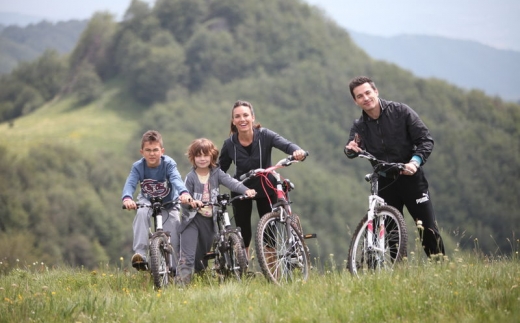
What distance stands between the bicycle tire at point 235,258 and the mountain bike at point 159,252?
0.56 metres

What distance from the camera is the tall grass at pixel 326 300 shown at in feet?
16.7

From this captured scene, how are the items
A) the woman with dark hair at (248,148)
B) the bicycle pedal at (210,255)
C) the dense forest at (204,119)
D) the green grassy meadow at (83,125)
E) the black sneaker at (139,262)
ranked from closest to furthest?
the black sneaker at (139,262)
the bicycle pedal at (210,255)
the woman with dark hair at (248,148)
the dense forest at (204,119)
the green grassy meadow at (83,125)

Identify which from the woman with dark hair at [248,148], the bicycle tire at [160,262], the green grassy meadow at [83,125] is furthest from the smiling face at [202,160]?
the green grassy meadow at [83,125]

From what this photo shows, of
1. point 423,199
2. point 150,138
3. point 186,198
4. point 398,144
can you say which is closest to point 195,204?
point 186,198

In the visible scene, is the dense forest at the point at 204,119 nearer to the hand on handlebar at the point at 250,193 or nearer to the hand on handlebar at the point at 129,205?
the hand on handlebar at the point at 129,205

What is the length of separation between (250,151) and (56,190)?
9067 centimetres

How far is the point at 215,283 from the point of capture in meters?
7.10

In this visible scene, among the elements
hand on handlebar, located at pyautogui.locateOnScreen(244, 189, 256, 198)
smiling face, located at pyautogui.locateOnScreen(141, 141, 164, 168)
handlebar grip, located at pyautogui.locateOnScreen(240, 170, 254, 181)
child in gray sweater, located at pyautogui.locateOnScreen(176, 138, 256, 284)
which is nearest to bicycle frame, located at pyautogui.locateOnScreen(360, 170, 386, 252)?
hand on handlebar, located at pyautogui.locateOnScreen(244, 189, 256, 198)

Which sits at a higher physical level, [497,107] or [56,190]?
[497,107]

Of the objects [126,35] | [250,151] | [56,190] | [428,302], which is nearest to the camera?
[428,302]

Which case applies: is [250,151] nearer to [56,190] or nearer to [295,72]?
[56,190]

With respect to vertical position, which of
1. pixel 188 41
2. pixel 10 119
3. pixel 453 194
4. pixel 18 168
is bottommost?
pixel 453 194

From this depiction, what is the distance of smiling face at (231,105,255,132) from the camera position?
782 cm

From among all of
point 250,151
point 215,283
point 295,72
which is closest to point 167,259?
point 215,283
